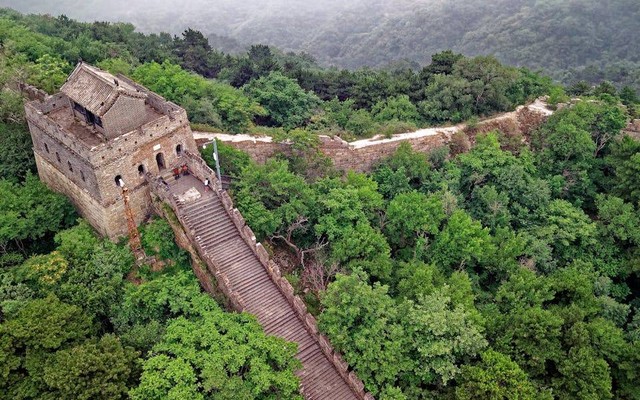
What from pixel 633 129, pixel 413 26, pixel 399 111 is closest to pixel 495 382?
pixel 399 111

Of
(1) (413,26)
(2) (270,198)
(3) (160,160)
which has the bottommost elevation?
(1) (413,26)

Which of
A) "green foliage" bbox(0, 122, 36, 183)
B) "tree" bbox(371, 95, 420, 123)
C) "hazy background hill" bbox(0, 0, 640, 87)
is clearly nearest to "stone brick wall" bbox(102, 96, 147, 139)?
"green foliage" bbox(0, 122, 36, 183)

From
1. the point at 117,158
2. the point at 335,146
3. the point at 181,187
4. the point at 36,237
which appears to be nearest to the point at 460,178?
the point at 335,146

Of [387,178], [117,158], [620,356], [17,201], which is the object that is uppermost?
[117,158]

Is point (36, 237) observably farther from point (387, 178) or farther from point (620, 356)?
point (620, 356)

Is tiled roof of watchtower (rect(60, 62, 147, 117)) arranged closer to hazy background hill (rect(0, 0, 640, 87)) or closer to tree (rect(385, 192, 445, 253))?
tree (rect(385, 192, 445, 253))

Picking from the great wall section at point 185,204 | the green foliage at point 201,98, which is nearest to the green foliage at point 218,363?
the great wall section at point 185,204

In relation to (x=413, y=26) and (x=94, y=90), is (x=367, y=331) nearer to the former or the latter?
(x=94, y=90)

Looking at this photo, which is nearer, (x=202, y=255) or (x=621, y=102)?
(x=202, y=255)
